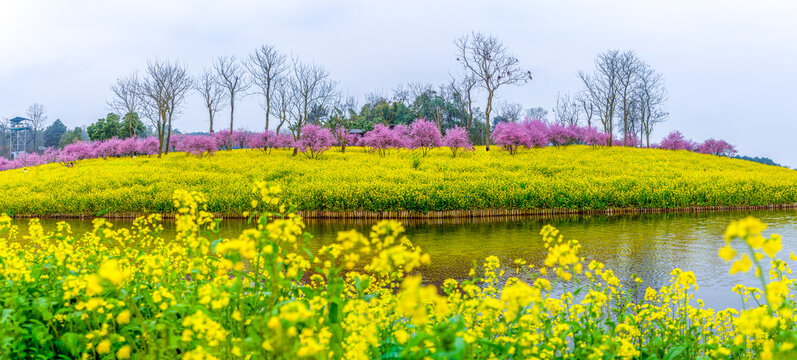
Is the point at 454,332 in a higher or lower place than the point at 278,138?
lower

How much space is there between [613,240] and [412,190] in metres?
8.08

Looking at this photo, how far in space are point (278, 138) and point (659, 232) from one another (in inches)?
1186

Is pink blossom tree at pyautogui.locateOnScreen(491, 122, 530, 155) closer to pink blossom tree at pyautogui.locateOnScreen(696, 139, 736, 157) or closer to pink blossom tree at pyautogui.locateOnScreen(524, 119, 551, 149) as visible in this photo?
pink blossom tree at pyautogui.locateOnScreen(524, 119, 551, 149)

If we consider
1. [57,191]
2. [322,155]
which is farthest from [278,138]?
[57,191]

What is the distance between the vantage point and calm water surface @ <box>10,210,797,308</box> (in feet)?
25.9

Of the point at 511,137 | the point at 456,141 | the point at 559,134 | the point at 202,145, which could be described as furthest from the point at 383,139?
the point at 559,134

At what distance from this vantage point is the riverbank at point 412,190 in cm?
1756

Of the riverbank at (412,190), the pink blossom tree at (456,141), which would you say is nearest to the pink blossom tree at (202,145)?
the riverbank at (412,190)

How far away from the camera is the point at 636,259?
912cm

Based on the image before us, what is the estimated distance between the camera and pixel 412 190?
18062mm

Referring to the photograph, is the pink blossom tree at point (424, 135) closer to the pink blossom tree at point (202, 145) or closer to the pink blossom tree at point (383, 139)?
the pink blossom tree at point (383, 139)

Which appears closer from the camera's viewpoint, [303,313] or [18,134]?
[303,313]

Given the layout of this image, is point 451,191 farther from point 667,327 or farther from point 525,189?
point 667,327

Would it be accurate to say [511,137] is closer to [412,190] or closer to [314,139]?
[314,139]
